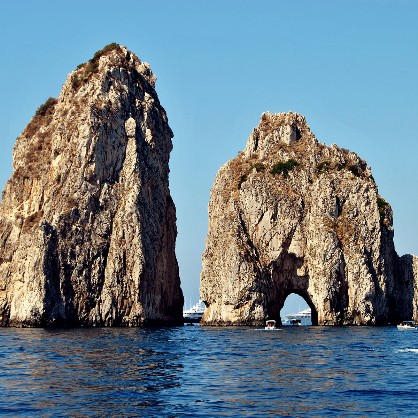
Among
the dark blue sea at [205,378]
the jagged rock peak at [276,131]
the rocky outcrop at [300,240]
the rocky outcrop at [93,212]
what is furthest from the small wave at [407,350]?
the jagged rock peak at [276,131]

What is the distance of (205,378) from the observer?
175 feet

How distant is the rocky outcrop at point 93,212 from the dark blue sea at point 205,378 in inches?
1331

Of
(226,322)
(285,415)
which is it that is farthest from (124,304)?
(285,415)

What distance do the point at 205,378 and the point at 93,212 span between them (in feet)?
249

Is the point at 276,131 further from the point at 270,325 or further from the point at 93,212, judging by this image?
the point at 270,325

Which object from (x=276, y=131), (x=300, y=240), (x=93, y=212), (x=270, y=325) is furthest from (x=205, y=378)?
(x=276, y=131)

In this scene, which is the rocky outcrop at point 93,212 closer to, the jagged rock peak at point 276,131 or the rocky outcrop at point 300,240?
the rocky outcrop at point 300,240

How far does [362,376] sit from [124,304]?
7346cm

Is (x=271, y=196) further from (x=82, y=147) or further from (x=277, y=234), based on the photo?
(x=82, y=147)

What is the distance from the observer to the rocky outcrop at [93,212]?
120m

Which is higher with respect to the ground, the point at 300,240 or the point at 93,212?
the point at 93,212

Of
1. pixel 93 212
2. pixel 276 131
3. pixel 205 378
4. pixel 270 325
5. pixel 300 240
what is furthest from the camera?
pixel 276 131

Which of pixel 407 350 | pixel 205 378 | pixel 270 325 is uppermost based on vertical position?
pixel 270 325

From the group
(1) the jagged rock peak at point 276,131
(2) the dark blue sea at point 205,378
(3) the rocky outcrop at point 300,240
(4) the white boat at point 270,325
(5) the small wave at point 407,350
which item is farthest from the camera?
(1) the jagged rock peak at point 276,131
